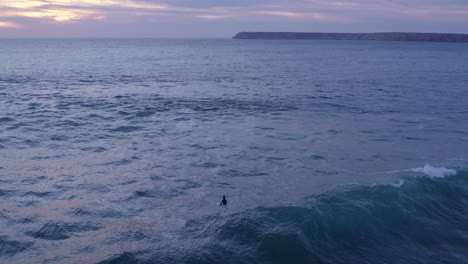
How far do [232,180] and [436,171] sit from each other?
13154 millimetres

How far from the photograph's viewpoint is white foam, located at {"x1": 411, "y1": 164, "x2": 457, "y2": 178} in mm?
26691

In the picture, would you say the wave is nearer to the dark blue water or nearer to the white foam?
the dark blue water

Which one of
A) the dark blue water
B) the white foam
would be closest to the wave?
the dark blue water

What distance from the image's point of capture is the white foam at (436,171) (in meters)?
26.7

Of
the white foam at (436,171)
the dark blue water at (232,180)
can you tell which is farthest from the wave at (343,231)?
the white foam at (436,171)

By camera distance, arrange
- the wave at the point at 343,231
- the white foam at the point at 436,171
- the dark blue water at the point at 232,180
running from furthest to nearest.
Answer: the white foam at the point at 436,171, the dark blue water at the point at 232,180, the wave at the point at 343,231

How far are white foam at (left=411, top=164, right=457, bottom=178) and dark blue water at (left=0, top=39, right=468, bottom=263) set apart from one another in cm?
13

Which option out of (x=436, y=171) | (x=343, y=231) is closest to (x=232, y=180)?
(x=343, y=231)

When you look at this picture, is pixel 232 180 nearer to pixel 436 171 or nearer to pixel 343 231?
pixel 343 231

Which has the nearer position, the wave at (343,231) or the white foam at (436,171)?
the wave at (343,231)

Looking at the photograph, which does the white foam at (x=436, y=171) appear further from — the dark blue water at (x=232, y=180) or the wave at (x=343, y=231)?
the wave at (x=343, y=231)

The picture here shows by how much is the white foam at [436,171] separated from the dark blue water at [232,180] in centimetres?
13

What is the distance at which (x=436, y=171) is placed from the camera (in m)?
27.0

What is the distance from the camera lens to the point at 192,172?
2800 centimetres
